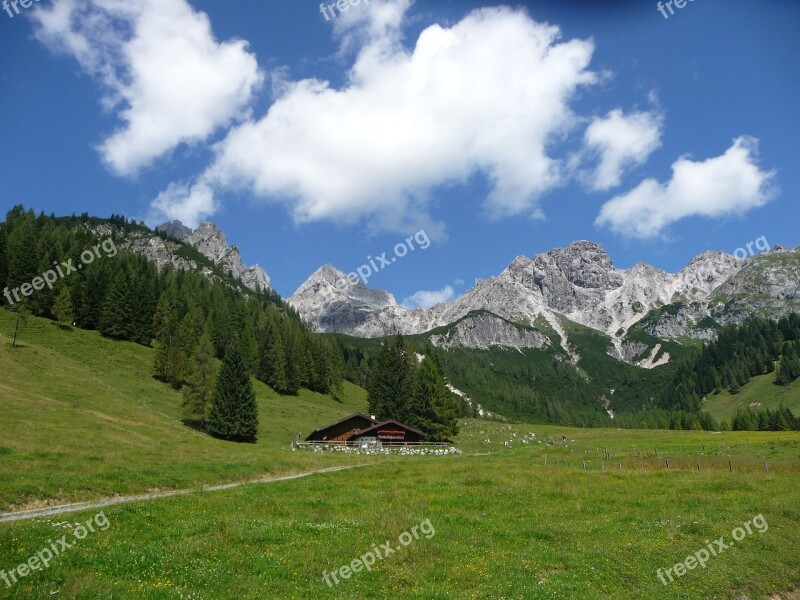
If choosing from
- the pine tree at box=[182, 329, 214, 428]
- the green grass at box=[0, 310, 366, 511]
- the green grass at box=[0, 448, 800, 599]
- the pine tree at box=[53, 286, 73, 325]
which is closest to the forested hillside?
the pine tree at box=[53, 286, 73, 325]

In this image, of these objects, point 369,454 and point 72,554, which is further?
point 369,454

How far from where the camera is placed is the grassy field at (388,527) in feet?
43.7

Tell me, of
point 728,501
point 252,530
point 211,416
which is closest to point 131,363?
point 211,416

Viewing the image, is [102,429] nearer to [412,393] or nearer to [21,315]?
[21,315]

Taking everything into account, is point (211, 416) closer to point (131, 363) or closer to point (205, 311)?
point (131, 363)

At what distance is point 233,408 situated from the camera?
7512 cm

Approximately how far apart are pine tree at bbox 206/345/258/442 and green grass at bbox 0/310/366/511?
3763 mm

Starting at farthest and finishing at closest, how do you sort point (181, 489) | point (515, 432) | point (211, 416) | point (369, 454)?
point (515, 432) < point (211, 416) < point (369, 454) < point (181, 489)

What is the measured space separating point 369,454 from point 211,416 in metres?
27.0

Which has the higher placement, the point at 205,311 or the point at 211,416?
the point at 205,311

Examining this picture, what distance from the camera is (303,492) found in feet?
93.3

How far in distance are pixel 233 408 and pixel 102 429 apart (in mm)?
28033

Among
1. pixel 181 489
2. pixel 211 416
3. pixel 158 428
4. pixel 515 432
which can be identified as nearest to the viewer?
pixel 181 489

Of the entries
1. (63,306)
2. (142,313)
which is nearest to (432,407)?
(142,313)
